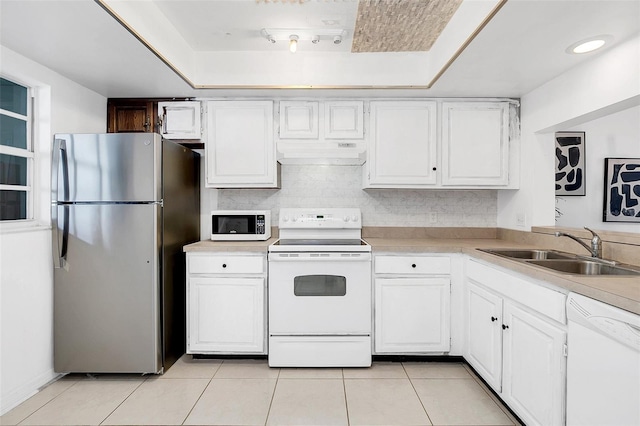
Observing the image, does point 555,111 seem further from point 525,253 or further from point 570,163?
point 525,253

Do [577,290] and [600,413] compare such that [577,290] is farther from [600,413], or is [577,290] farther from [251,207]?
[251,207]

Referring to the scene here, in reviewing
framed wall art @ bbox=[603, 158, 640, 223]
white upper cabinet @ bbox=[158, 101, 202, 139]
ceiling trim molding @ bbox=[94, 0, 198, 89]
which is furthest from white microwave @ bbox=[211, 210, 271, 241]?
framed wall art @ bbox=[603, 158, 640, 223]

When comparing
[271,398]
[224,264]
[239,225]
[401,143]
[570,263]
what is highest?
[401,143]

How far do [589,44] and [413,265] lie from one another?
170 cm

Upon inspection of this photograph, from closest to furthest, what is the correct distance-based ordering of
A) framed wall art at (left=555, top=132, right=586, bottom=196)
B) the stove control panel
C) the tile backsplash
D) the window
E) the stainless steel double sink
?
1. the stainless steel double sink
2. the window
3. framed wall art at (left=555, top=132, right=586, bottom=196)
4. the stove control panel
5. the tile backsplash

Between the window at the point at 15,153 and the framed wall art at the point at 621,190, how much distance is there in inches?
173

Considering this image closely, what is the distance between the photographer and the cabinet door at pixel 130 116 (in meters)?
2.88

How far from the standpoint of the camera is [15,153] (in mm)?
2145

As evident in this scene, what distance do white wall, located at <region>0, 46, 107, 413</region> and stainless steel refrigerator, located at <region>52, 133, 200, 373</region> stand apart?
77 millimetres

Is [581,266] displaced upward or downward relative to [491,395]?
upward

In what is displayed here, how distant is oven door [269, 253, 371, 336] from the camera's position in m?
2.45

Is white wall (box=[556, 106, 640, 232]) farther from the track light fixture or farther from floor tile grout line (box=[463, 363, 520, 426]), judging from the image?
the track light fixture

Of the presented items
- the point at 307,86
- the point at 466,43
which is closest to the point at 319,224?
the point at 307,86

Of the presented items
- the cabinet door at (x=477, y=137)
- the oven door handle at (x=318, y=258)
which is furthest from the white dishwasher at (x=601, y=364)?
the cabinet door at (x=477, y=137)
